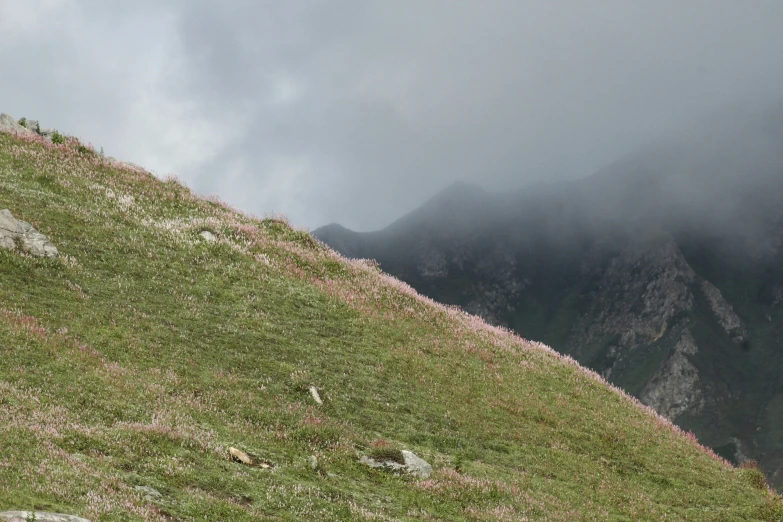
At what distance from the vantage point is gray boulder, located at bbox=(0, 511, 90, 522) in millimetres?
9625

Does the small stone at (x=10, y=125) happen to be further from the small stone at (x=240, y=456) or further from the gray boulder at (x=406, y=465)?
the gray boulder at (x=406, y=465)

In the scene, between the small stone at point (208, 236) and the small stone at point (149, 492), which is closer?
the small stone at point (149, 492)

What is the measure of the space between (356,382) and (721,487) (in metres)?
16.4

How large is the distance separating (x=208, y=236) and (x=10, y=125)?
1902 cm

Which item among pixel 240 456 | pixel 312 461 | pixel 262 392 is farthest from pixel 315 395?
pixel 240 456

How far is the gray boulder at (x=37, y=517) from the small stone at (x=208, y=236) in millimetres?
24570

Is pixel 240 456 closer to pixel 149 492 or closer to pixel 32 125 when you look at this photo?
pixel 149 492

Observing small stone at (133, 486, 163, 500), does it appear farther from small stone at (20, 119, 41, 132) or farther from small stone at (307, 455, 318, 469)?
small stone at (20, 119, 41, 132)

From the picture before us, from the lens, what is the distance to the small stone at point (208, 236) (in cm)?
3403

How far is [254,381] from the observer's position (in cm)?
2328

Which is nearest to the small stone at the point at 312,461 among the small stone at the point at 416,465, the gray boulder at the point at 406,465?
the gray boulder at the point at 406,465

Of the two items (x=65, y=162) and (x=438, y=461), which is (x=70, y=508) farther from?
(x=65, y=162)

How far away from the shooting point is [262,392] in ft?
74.9

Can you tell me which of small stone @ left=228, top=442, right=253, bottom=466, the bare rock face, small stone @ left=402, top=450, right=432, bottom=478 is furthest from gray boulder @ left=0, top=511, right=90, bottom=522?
the bare rock face
